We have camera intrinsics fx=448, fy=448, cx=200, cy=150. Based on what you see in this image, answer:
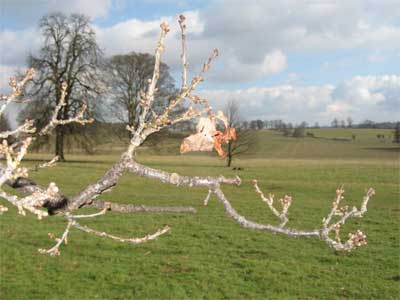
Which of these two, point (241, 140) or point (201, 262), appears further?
point (241, 140)

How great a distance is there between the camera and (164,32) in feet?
7.16

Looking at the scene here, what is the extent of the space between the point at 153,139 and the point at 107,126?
5.97 m

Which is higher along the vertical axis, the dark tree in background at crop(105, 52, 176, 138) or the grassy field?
the dark tree in background at crop(105, 52, 176, 138)

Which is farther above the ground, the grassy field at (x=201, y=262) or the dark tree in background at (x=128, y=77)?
the dark tree in background at (x=128, y=77)

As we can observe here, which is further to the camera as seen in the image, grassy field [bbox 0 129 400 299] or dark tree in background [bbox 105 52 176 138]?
dark tree in background [bbox 105 52 176 138]

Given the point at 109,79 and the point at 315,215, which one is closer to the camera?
the point at 315,215

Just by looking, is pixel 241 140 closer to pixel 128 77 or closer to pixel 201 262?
pixel 128 77

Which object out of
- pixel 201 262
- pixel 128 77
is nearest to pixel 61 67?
pixel 128 77

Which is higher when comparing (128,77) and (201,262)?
(128,77)

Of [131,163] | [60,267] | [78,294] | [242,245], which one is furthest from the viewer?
[242,245]

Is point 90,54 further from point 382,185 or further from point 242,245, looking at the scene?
point 242,245

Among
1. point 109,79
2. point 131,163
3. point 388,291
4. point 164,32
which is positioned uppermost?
point 109,79

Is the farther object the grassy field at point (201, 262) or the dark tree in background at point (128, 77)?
the dark tree in background at point (128, 77)

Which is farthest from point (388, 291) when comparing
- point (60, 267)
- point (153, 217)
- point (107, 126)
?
point (107, 126)
